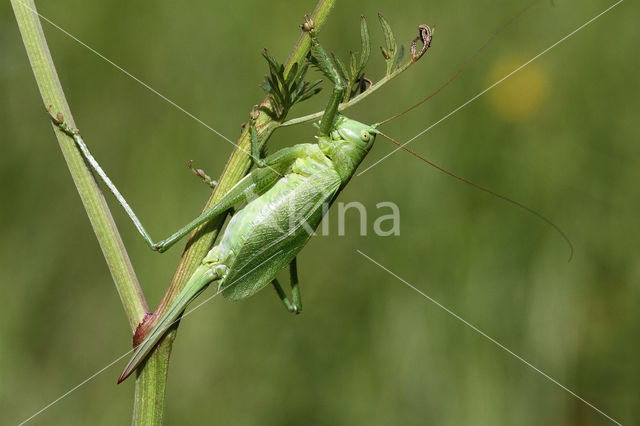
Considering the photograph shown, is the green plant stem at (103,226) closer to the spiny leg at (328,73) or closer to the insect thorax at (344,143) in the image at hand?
the spiny leg at (328,73)

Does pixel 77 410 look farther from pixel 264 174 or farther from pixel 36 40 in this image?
pixel 36 40

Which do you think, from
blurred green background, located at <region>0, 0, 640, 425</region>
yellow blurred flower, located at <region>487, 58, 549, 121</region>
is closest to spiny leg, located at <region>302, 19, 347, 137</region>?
blurred green background, located at <region>0, 0, 640, 425</region>

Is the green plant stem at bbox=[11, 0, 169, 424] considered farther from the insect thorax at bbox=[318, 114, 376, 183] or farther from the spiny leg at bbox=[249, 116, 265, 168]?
the insect thorax at bbox=[318, 114, 376, 183]

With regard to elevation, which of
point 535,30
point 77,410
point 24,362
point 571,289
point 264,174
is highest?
point 535,30

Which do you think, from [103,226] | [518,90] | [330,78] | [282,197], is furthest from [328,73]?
[518,90]

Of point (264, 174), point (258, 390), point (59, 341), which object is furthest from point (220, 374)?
point (264, 174)
